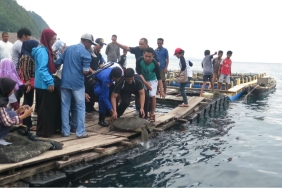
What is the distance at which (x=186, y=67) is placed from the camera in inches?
387

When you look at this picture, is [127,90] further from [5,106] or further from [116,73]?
[5,106]

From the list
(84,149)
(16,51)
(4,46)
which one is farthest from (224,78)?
(84,149)

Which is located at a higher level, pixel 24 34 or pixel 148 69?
pixel 24 34

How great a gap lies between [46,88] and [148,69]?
2.90 meters

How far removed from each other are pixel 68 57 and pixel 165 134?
366 centimetres

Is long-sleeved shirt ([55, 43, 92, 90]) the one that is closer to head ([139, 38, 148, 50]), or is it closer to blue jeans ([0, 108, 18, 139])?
blue jeans ([0, 108, 18, 139])

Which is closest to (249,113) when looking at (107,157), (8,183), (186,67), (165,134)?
(186,67)

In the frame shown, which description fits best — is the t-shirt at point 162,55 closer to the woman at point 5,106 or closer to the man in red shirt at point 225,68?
the man in red shirt at point 225,68

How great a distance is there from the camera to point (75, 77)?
5.65 meters

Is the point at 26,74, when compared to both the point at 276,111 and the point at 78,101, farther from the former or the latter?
the point at 276,111

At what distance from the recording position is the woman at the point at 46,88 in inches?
209

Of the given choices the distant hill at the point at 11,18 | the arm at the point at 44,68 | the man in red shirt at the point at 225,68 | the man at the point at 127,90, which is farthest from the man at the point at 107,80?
the distant hill at the point at 11,18

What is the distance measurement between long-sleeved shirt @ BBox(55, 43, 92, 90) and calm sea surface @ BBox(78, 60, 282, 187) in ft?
5.78

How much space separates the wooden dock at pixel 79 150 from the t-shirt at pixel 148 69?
120cm
